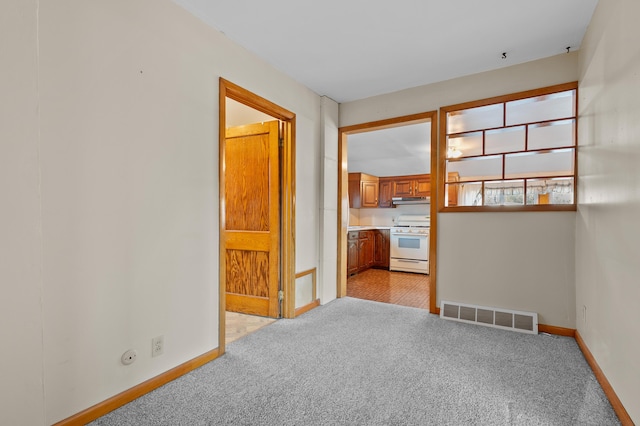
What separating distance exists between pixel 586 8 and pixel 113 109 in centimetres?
306

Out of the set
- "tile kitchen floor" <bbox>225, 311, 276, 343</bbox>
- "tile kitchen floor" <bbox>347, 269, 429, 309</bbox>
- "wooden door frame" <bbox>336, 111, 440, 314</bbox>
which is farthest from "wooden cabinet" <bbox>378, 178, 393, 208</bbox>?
"tile kitchen floor" <bbox>225, 311, 276, 343</bbox>

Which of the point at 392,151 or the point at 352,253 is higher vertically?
the point at 392,151

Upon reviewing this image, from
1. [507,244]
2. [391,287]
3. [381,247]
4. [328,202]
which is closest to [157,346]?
[328,202]

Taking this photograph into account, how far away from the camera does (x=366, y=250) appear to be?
20.2ft

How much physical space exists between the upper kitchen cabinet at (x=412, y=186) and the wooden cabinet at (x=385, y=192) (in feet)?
0.33

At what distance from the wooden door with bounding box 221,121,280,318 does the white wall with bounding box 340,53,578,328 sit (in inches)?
64.9

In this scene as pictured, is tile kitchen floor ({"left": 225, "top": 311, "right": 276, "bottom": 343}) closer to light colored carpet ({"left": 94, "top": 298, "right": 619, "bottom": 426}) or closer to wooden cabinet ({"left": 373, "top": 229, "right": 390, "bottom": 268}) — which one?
light colored carpet ({"left": 94, "top": 298, "right": 619, "bottom": 426})

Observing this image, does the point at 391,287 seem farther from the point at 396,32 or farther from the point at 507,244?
the point at 396,32

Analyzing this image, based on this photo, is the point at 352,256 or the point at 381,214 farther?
the point at 381,214

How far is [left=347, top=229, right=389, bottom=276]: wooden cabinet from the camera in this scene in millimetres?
5523

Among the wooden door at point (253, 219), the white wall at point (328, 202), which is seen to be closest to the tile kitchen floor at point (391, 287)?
the white wall at point (328, 202)

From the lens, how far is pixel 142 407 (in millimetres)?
1731

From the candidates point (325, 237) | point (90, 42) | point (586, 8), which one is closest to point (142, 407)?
point (90, 42)

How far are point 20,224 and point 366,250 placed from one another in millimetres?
5355
